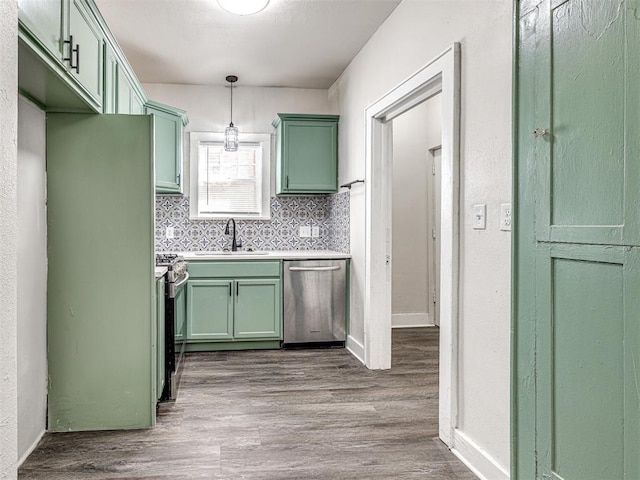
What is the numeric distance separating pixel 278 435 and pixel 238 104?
3563 millimetres

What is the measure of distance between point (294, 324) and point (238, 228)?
1.24 meters

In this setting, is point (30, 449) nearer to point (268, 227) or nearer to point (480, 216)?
point (480, 216)

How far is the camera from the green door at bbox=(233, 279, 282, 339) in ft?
15.1

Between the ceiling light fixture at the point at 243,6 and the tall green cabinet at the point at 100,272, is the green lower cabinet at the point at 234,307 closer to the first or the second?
the tall green cabinet at the point at 100,272

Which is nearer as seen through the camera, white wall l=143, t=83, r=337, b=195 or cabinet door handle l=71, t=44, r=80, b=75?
cabinet door handle l=71, t=44, r=80, b=75

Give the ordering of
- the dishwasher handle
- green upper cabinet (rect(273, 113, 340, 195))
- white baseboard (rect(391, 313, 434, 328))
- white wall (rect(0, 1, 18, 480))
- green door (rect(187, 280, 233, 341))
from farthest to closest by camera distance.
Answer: white baseboard (rect(391, 313, 434, 328)) < green upper cabinet (rect(273, 113, 340, 195)) < the dishwasher handle < green door (rect(187, 280, 233, 341)) < white wall (rect(0, 1, 18, 480))

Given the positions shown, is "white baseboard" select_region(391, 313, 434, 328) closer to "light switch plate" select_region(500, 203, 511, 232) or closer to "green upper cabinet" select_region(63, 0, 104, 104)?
"light switch plate" select_region(500, 203, 511, 232)

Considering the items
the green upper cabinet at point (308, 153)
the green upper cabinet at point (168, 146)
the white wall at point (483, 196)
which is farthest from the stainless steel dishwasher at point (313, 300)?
the white wall at point (483, 196)

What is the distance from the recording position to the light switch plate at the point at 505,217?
2.12 metres

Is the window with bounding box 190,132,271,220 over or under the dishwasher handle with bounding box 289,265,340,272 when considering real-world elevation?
over

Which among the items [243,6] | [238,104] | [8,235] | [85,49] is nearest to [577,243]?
[8,235]

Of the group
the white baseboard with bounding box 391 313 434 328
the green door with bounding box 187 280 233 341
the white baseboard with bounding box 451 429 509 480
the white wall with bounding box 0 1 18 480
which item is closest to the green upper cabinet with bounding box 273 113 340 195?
the green door with bounding box 187 280 233 341

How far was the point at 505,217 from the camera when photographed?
2.14 metres

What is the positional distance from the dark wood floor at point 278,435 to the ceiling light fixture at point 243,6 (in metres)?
2.43
